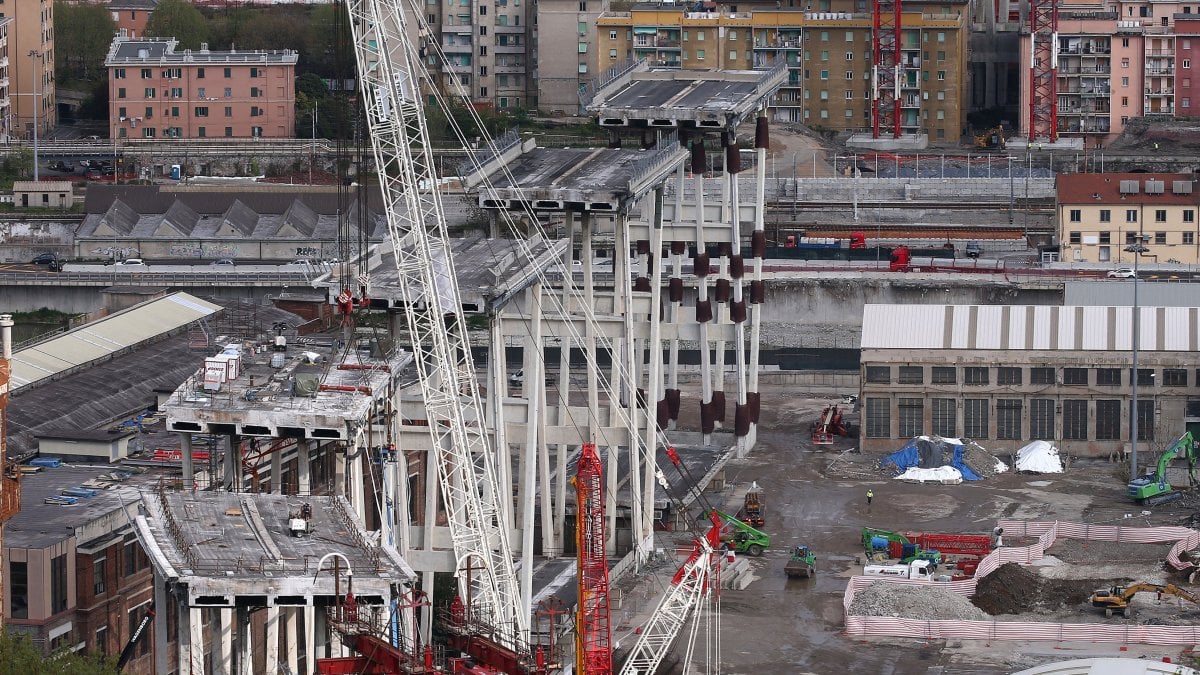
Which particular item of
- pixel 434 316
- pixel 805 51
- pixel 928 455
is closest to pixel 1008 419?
pixel 928 455

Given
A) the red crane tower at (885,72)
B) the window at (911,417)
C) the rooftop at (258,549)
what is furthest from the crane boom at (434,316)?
the red crane tower at (885,72)

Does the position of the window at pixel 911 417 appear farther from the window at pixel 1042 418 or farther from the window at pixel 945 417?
the window at pixel 1042 418

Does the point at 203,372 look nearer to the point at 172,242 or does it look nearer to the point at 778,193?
the point at 172,242

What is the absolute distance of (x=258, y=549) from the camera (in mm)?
57406

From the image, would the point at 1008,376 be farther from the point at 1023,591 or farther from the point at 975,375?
the point at 1023,591

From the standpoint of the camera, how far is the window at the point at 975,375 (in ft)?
344

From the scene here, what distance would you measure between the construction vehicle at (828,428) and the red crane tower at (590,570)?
136 feet

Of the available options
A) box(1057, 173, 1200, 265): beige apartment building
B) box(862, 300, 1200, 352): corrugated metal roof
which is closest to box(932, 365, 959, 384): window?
box(862, 300, 1200, 352): corrugated metal roof

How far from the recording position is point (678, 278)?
4205 inches

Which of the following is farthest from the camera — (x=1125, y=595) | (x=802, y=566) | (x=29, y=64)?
(x=29, y=64)

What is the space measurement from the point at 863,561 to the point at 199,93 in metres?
96.1

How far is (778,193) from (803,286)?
29618 millimetres

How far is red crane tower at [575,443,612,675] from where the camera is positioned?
65.4 metres

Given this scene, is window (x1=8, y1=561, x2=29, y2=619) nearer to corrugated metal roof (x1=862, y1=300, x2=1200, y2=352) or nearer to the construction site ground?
the construction site ground
